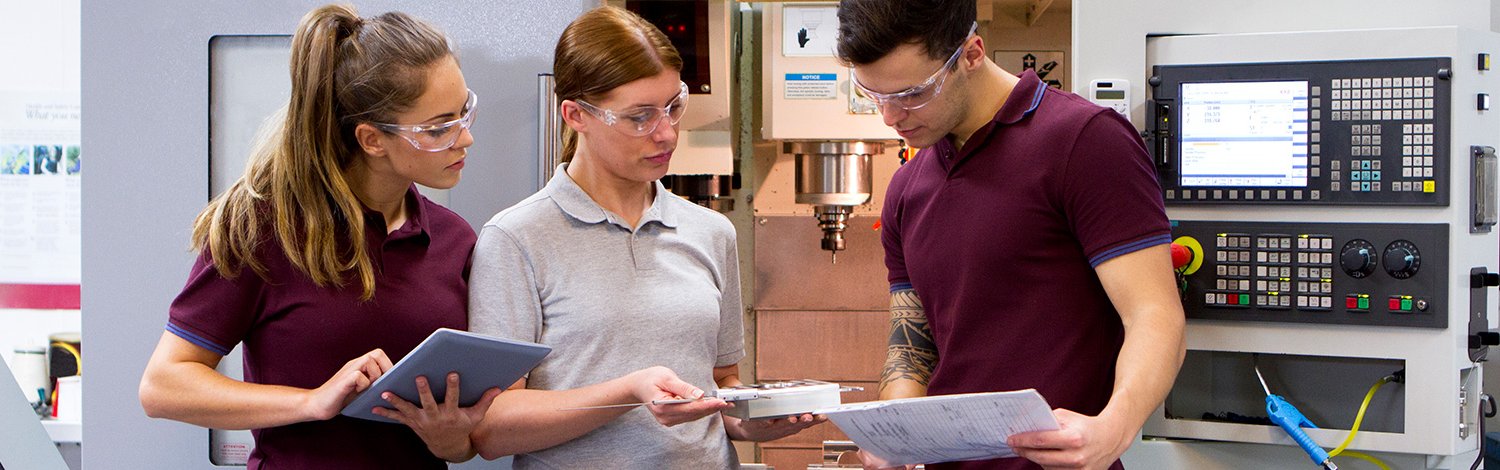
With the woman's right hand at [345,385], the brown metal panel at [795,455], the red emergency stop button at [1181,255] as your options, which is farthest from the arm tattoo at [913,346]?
the brown metal panel at [795,455]

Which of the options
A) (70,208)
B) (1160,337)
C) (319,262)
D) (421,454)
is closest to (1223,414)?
(1160,337)

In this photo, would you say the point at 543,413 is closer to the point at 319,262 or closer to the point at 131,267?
the point at 319,262

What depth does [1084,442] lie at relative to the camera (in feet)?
4.07

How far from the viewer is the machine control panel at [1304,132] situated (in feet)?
5.84

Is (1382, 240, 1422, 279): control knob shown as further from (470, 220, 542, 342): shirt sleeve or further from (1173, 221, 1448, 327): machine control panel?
(470, 220, 542, 342): shirt sleeve

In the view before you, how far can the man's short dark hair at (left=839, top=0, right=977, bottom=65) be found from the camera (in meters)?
1.40

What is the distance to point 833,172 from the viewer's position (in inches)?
117

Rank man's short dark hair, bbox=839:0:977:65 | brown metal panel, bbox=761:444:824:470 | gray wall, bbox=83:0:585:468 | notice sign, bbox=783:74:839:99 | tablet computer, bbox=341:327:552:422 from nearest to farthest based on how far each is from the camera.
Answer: tablet computer, bbox=341:327:552:422, man's short dark hair, bbox=839:0:977:65, gray wall, bbox=83:0:585:468, notice sign, bbox=783:74:839:99, brown metal panel, bbox=761:444:824:470

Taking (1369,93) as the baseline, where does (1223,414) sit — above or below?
below

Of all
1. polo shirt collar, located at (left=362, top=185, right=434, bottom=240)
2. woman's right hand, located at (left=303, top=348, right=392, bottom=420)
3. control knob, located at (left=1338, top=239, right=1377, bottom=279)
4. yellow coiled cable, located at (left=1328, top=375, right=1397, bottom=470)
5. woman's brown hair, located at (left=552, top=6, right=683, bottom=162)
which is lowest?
yellow coiled cable, located at (left=1328, top=375, right=1397, bottom=470)

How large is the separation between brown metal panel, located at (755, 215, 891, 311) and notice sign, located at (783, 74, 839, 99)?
0.49 metres

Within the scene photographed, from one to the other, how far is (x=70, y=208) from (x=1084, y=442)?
3.34 m

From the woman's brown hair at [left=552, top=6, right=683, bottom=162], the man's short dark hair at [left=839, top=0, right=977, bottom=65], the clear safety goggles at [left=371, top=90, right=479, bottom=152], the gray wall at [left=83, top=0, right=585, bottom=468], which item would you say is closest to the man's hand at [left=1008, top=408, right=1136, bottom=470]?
the man's short dark hair at [left=839, top=0, right=977, bottom=65]

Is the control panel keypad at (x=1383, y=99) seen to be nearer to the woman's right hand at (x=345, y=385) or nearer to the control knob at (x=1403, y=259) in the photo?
the control knob at (x=1403, y=259)
